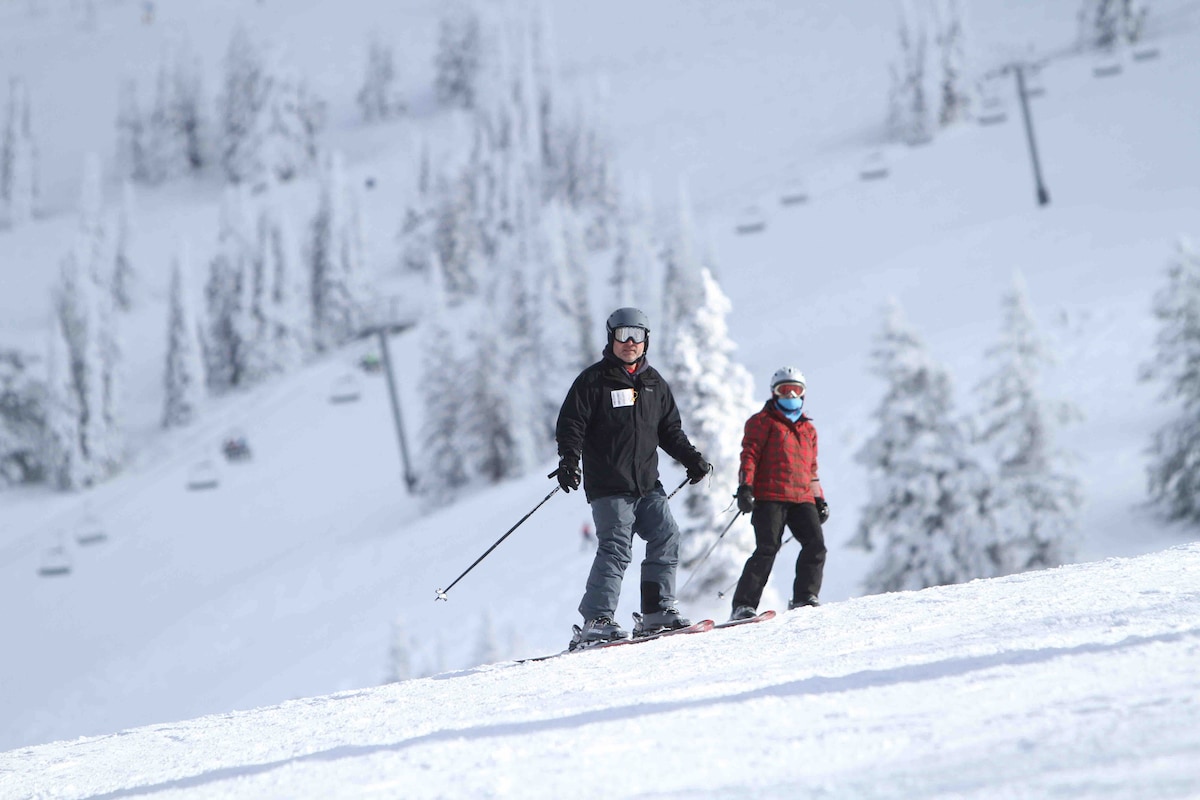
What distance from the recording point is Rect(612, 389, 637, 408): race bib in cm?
731

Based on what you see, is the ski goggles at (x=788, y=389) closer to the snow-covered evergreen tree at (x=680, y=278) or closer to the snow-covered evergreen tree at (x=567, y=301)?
the snow-covered evergreen tree at (x=680, y=278)

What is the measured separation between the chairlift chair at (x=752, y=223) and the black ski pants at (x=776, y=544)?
188ft

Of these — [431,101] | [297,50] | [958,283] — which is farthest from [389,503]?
[297,50]

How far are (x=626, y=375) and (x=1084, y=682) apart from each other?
327 centimetres

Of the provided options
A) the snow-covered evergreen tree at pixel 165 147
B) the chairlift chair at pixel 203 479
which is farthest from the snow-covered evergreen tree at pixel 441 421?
the snow-covered evergreen tree at pixel 165 147

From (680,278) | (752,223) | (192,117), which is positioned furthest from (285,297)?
(192,117)

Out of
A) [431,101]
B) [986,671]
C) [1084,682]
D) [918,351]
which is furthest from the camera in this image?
[431,101]

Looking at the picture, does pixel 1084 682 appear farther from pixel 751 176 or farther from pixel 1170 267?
pixel 751 176

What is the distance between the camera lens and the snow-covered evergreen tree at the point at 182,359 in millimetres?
71812

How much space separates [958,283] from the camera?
47281 mm

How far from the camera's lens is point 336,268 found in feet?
252

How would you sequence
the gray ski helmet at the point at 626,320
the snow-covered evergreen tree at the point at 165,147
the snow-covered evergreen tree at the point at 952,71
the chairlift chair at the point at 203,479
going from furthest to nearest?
the snow-covered evergreen tree at the point at 165,147 < the snow-covered evergreen tree at the point at 952,71 < the chairlift chair at the point at 203,479 < the gray ski helmet at the point at 626,320

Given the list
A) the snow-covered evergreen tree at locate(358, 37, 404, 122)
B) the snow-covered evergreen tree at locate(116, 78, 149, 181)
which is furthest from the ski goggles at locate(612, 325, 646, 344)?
the snow-covered evergreen tree at locate(358, 37, 404, 122)

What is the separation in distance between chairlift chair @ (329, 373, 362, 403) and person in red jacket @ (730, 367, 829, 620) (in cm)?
5155
